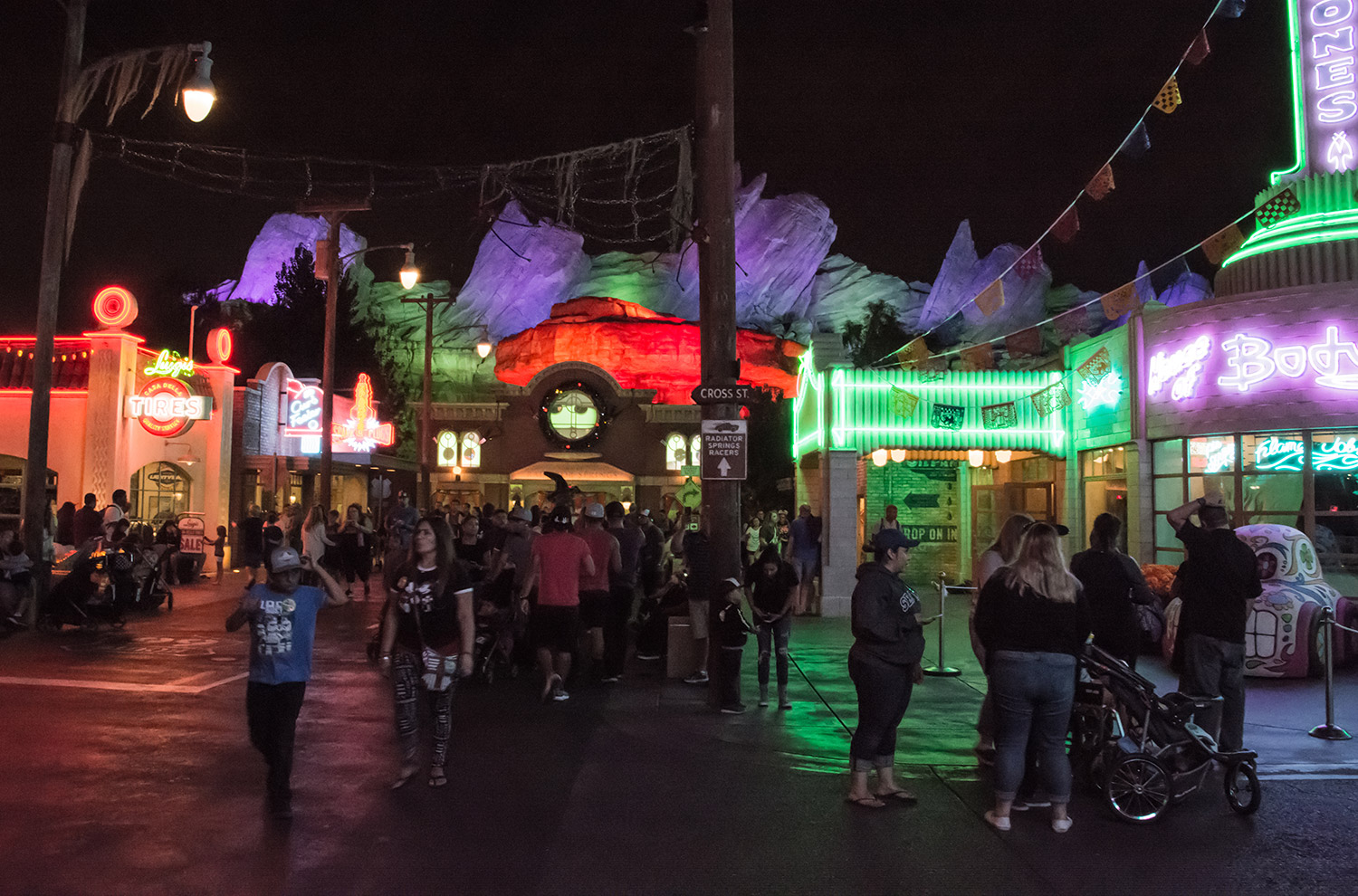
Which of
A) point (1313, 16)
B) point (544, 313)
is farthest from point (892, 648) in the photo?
point (544, 313)

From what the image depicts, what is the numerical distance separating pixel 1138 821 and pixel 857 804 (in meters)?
1.58

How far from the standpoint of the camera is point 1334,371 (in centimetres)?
1295

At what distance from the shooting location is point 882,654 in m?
5.86

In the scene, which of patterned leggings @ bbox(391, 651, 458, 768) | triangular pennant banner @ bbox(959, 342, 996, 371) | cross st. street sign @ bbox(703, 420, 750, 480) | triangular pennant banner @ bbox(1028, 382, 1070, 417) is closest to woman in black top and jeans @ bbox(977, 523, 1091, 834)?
patterned leggings @ bbox(391, 651, 458, 768)

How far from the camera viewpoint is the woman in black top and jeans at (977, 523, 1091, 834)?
5418 mm

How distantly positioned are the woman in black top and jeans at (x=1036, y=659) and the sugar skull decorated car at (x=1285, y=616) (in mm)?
5519

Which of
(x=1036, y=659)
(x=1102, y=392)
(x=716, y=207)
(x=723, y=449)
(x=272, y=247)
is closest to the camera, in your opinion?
(x=1036, y=659)

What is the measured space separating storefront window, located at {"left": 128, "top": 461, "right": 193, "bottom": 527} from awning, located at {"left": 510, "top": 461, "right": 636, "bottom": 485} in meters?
16.4

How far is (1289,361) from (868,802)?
10.4 meters

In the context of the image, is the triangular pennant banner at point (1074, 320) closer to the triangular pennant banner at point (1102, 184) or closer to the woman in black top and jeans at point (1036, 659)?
the triangular pennant banner at point (1102, 184)

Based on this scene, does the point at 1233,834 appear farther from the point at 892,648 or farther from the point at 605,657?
the point at 605,657

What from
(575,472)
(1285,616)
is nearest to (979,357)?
(1285,616)

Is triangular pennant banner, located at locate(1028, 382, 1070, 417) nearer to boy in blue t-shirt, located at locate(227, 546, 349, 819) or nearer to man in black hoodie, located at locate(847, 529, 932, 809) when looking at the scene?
man in black hoodie, located at locate(847, 529, 932, 809)

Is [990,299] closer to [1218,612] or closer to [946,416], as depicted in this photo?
[946,416]
